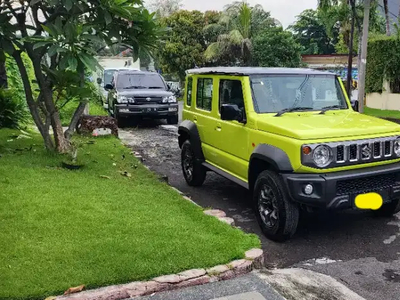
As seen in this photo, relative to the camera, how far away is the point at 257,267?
4.24 meters

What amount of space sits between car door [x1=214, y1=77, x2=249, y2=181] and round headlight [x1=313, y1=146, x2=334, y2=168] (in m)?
1.10

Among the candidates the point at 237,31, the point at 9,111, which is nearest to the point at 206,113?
the point at 9,111

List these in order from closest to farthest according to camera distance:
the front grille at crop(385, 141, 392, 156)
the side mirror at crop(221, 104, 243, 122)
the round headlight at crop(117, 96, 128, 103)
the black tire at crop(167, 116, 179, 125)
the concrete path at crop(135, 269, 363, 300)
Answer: the concrete path at crop(135, 269, 363, 300) → the front grille at crop(385, 141, 392, 156) → the side mirror at crop(221, 104, 243, 122) → the round headlight at crop(117, 96, 128, 103) → the black tire at crop(167, 116, 179, 125)

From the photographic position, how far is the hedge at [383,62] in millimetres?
19359

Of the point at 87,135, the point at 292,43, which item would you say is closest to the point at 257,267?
the point at 87,135

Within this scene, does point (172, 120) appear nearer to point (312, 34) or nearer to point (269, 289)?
point (269, 289)

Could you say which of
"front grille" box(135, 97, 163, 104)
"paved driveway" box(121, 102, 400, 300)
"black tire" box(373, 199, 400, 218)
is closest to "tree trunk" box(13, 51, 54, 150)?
"paved driveway" box(121, 102, 400, 300)

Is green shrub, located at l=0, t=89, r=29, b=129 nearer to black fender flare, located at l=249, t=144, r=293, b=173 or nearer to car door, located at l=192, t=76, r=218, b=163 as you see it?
car door, located at l=192, t=76, r=218, b=163

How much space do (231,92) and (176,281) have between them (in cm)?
303

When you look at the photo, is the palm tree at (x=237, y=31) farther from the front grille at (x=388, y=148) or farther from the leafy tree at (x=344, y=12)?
the front grille at (x=388, y=148)

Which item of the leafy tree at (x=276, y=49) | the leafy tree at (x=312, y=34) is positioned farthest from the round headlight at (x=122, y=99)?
the leafy tree at (x=312, y=34)

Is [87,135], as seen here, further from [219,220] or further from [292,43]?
[292,43]

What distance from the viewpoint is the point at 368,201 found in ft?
15.5

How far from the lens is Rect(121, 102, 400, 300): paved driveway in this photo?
13.7 feet
